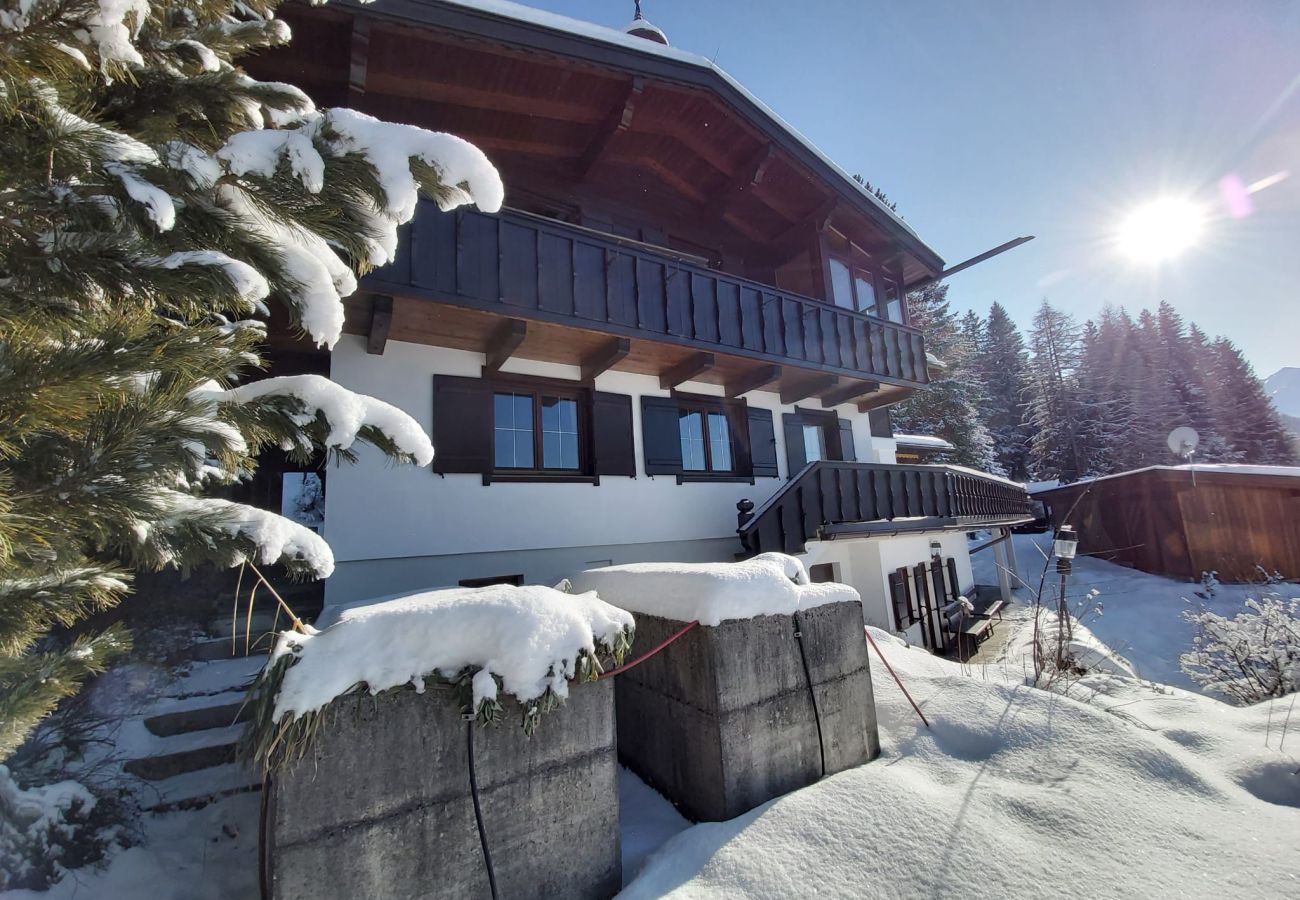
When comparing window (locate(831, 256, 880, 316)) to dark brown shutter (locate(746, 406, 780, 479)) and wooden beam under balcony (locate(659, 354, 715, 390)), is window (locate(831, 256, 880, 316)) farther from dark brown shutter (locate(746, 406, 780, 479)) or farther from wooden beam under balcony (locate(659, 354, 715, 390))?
wooden beam under balcony (locate(659, 354, 715, 390))

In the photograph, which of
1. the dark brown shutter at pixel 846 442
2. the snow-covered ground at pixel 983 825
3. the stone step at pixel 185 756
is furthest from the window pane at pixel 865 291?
the stone step at pixel 185 756

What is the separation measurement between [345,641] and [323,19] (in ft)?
24.6

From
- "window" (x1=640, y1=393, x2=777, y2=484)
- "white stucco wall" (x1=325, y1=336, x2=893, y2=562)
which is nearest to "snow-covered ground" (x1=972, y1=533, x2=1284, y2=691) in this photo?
"window" (x1=640, y1=393, x2=777, y2=484)

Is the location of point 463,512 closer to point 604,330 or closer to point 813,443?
point 604,330

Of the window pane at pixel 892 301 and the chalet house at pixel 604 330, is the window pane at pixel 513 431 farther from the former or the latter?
the window pane at pixel 892 301

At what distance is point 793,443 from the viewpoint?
11.4 m

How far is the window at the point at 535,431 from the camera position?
771 cm

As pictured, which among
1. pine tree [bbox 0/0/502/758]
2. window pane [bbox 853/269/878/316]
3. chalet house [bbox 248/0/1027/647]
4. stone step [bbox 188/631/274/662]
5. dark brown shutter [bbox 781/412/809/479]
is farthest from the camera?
window pane [bbox 853/269/878/316]

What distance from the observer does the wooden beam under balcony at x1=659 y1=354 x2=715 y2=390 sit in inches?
346

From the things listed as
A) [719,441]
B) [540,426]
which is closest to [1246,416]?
[719,441]

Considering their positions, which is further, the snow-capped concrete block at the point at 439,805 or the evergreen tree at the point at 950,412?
the evergreen tree at the point at 950,412

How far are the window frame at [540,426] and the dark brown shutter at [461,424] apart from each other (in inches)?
4.0

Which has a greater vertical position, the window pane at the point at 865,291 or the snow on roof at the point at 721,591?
the window pane at the point at 865,291

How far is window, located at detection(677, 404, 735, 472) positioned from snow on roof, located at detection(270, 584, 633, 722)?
6.76 m
